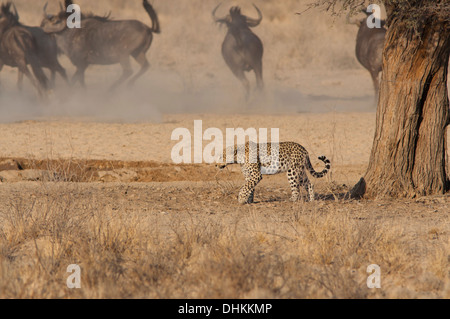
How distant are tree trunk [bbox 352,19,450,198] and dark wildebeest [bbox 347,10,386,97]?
382 inches

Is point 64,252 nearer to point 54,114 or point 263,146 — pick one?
point 263,146

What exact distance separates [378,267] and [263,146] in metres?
2.98

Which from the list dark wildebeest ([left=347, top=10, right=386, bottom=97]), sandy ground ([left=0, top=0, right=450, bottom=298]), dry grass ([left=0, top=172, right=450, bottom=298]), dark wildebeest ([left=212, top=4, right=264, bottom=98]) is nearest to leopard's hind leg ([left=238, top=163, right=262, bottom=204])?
sandy ground ([left=0, top=0, right=450, bottom=298])

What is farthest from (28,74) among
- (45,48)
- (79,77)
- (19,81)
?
(79,77)

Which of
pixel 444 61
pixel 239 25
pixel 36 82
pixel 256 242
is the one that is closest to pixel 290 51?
pixel 239 25

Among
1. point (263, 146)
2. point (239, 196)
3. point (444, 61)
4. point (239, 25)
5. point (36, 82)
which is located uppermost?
point (239, 25)

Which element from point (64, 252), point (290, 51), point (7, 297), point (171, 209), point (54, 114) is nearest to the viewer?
point (7, 297)

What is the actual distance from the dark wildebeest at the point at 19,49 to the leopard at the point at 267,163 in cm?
1214

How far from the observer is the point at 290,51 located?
31625 mm

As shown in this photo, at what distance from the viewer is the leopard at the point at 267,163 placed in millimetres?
8039

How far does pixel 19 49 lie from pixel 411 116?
1352 centimetres

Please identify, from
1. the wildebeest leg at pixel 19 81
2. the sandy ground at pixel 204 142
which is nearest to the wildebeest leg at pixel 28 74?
the sandy ground at pixel 204 142

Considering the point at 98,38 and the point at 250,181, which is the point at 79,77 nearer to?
the point at 98,38

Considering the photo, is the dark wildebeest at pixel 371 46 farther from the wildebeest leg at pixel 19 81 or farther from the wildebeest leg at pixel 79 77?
the wildebeest leg at pixel 19 81
